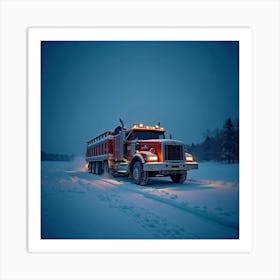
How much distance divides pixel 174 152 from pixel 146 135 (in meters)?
0.62

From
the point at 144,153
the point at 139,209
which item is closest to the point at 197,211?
the point at 139,209

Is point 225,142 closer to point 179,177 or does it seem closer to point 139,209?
point 179,177

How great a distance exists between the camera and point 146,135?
5.13 meters

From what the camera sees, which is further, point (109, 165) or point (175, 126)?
point (109, 165)

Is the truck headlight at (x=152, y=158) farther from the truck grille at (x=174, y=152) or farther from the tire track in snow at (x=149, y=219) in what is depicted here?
the tire track in snow at (x=149, y=219)

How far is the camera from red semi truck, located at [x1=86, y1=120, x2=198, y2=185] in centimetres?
475

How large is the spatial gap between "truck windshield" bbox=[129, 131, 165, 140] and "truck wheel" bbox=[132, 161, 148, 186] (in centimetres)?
51

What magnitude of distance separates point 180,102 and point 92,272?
9.16 feet

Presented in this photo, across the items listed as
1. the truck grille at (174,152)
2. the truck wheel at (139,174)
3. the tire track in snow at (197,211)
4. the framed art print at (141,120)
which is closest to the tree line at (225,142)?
the framed art print at (141,120)

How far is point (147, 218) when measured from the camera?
12.8 ft

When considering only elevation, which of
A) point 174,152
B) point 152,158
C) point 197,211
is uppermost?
point 174,152

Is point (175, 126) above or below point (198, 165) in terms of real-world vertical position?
above
